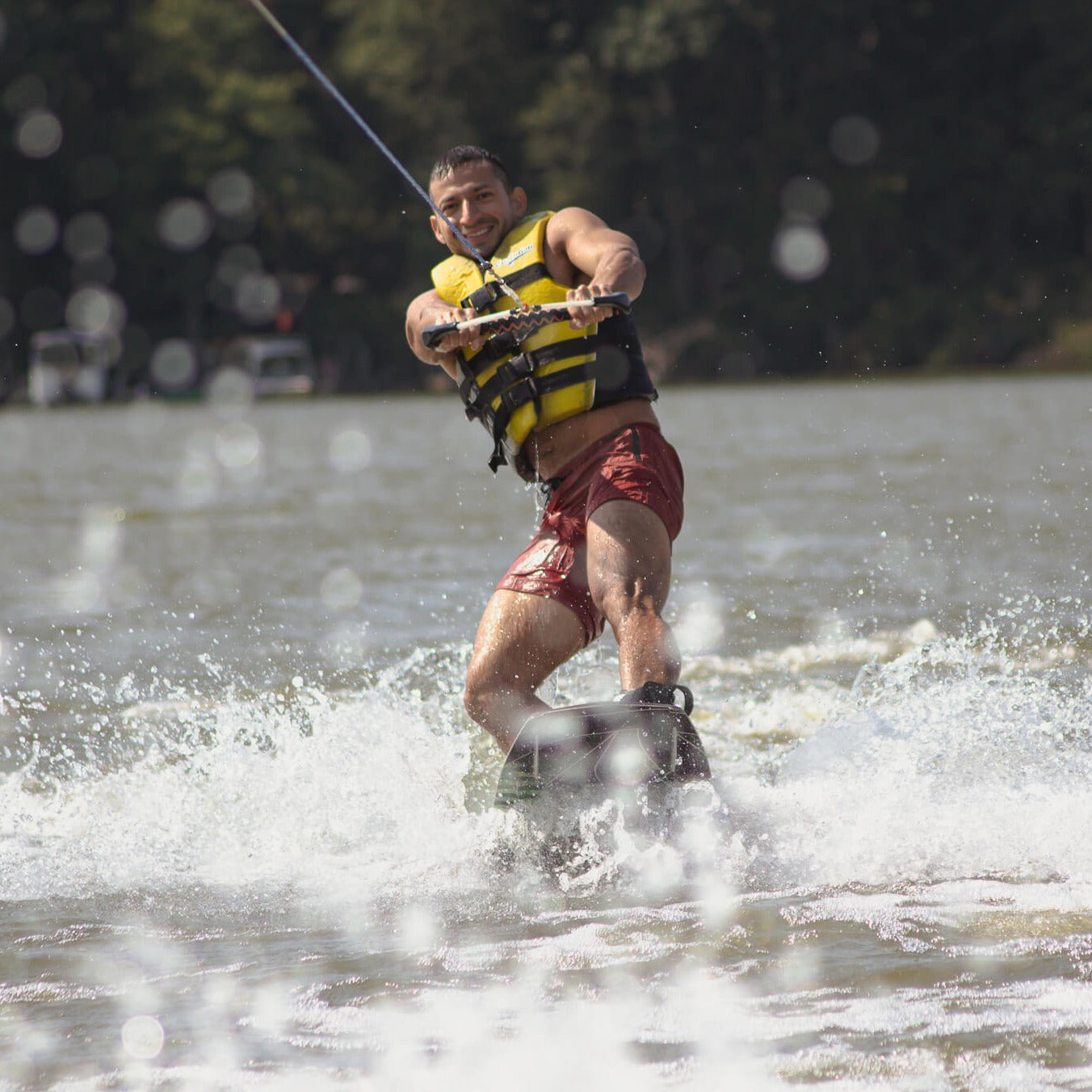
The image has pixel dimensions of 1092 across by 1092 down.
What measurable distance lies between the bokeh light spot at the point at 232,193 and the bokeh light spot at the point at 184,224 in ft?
1.47

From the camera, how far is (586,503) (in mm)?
4578

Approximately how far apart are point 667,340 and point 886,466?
34.8 metres

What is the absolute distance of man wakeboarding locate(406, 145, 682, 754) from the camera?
4.45 meters

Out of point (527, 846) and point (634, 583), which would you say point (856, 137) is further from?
point (527, 846)

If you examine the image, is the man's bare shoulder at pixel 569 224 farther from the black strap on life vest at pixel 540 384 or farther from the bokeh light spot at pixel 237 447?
the bokeh light spot at pixel 237 447

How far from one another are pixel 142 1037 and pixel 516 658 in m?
1.62

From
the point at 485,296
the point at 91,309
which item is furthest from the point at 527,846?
the point at 91,309

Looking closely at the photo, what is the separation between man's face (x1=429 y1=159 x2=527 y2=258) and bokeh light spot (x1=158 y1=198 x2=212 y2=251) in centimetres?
4539

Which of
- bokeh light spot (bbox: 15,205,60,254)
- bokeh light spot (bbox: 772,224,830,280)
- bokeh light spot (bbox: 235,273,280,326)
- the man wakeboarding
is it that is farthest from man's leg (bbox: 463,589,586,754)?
bokeh light spot (bbox: 772,224,830,280)

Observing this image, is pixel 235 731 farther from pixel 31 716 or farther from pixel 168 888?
pixel 168 888

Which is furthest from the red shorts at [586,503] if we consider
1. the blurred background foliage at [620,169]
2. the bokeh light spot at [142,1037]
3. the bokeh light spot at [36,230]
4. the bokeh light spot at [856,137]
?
the bokeh light spot at [856,137]

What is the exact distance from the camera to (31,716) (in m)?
6.21

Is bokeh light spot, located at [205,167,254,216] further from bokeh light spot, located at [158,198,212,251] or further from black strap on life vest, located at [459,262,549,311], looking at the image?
black strap on life vest, located at [459,262,549,311]

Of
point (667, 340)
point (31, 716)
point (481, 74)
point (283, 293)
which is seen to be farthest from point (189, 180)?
point (31, 716)
